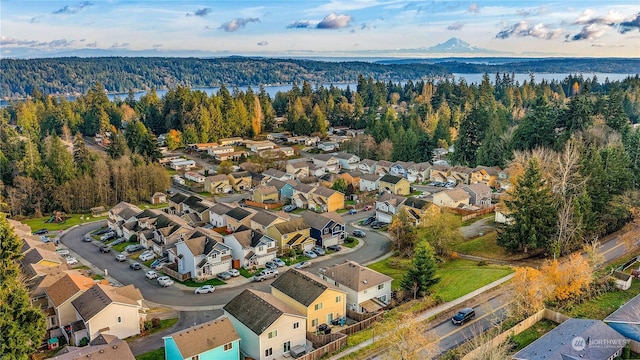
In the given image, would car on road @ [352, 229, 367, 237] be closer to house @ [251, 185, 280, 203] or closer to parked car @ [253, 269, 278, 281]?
parked car @ [253, 269, 278, 281]

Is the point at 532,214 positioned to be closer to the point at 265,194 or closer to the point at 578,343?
the point at 578,343

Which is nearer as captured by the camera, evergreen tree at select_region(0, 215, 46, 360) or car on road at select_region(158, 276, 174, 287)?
evergreen tree at select_region(0, 215, 46, 360)

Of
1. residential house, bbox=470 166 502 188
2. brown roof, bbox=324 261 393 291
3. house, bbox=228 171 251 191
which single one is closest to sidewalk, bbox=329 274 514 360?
brown roof, bbox=324 261 393 291

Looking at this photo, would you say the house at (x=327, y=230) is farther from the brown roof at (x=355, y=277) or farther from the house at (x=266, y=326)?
the house at (x=266, y=326)

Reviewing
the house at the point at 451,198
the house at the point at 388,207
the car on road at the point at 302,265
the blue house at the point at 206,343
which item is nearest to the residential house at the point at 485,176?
the house at the point at 451,198

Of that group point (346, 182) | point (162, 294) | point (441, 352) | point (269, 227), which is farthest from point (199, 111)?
point (441, 352)

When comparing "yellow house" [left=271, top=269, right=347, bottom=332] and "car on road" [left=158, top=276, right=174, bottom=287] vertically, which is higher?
"yellow house" [left=271, top=269, right=347, bottom=332]

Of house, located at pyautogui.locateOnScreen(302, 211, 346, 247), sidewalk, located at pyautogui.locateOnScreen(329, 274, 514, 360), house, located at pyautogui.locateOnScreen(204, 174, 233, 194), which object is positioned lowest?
house, located at pyautogui.locateOnScreen(204, 174, 233, 194)
